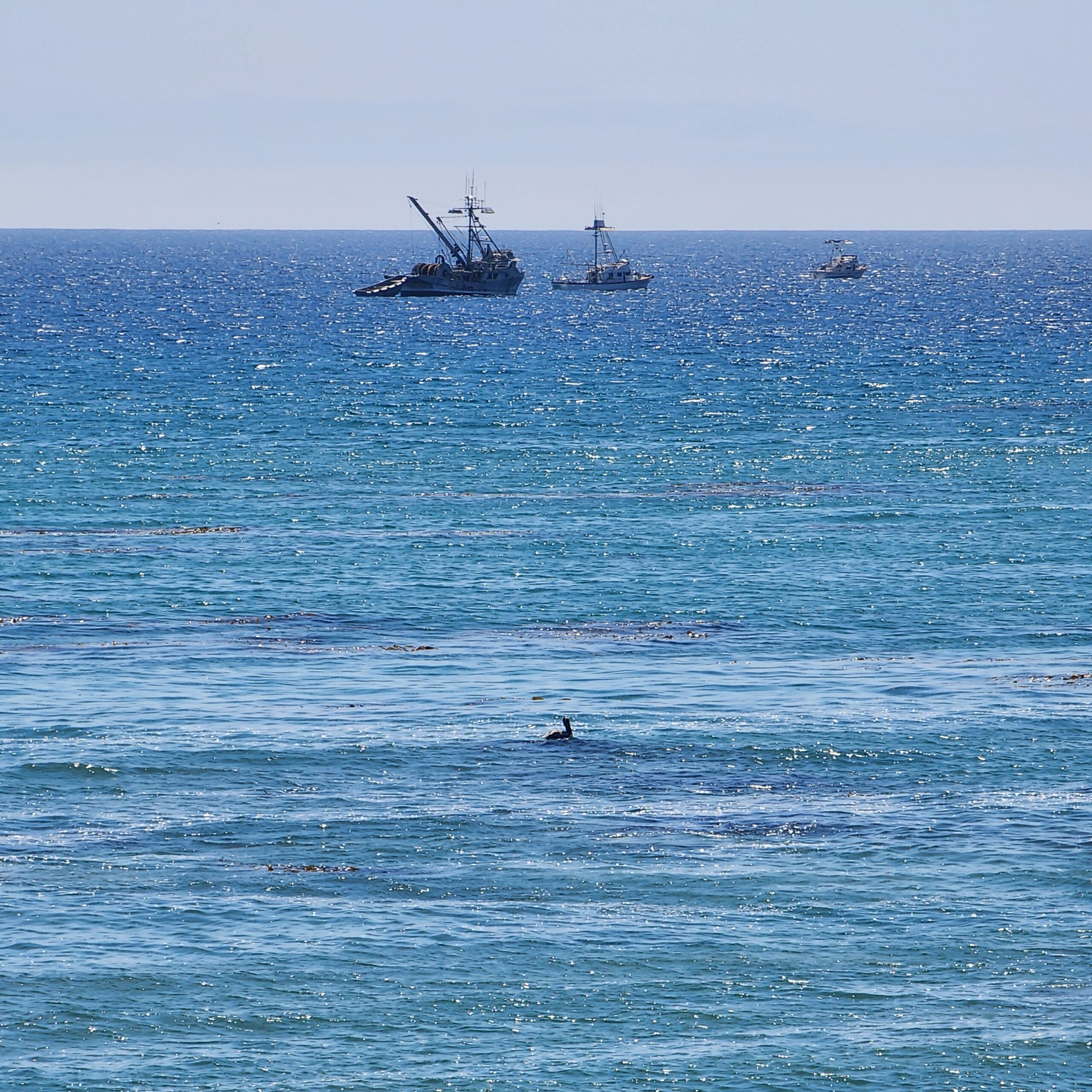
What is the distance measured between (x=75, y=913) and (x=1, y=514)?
162ft

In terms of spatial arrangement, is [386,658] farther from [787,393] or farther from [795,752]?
[787,393]

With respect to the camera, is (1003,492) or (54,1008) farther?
(1003,492)

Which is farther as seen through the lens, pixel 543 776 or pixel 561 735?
pixel 561 735

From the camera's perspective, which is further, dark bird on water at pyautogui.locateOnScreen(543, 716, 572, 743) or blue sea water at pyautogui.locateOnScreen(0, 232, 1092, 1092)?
dark bird on water at pyautogui.locateOnScreen(543, 716, 572, 743)

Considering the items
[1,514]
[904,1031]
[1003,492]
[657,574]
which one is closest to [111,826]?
[904,1031]

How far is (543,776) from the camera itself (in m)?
42.4

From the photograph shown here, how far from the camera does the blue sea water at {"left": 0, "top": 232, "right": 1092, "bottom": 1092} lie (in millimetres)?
29609

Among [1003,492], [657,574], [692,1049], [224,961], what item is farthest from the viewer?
[1003,492]

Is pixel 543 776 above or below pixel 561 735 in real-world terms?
below

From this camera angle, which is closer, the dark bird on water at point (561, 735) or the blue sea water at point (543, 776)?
the blue sea water at point (543, 776)

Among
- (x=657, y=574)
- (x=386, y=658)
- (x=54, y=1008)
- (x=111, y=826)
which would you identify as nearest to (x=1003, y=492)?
(x=657, y=574)

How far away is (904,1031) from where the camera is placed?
29344 mm

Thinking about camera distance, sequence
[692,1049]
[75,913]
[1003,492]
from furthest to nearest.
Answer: [1003,492]
[75,913]
[692,1049]

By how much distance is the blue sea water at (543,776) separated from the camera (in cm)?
2961
